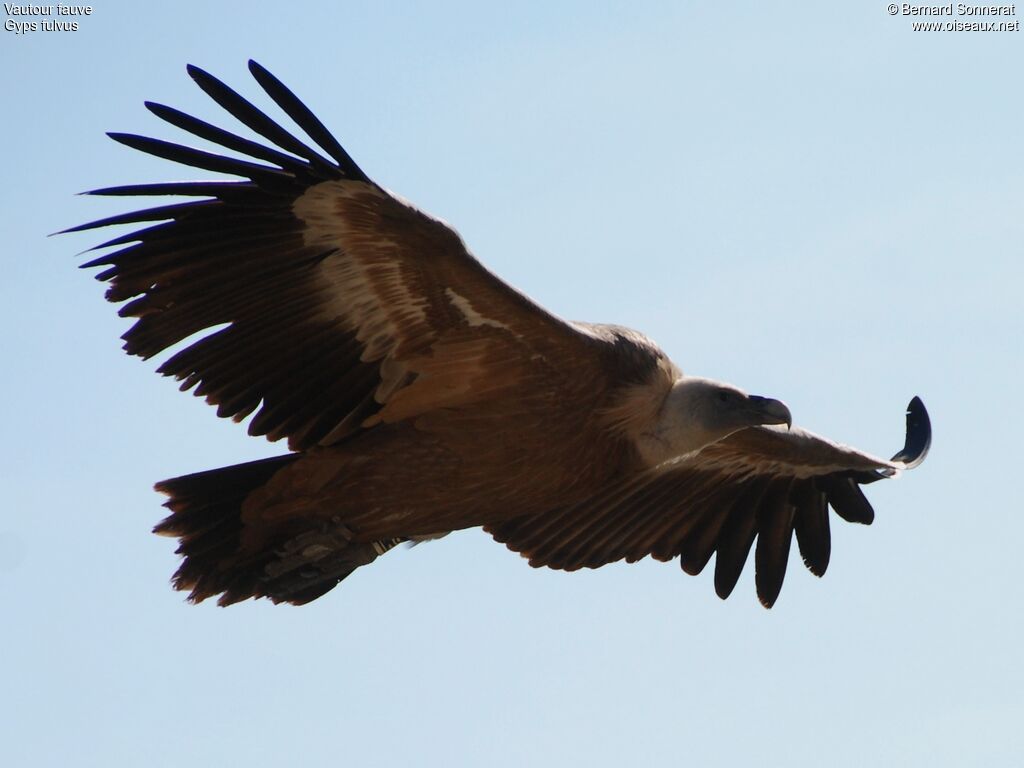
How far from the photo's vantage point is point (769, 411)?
31.3 ft

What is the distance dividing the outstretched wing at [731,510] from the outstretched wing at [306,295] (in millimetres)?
1923

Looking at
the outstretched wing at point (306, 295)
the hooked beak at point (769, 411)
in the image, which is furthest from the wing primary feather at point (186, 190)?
the hooked beak at point (769, 411)

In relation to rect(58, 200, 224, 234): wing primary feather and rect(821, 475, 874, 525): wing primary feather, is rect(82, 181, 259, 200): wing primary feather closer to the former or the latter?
rect(58, 200, 224, 234): wing primary feather

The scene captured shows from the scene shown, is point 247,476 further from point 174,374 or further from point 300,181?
point 300,181

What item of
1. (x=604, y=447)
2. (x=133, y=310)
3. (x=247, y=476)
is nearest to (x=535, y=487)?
(x=604, y=447)

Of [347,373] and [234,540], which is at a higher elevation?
[347,373]

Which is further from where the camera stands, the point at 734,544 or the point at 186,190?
the point at 734,544

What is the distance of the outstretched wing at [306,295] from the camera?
825cm

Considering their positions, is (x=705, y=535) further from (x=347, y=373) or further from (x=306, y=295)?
(x=306, y=295)

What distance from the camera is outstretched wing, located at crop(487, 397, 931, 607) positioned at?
35.0ft

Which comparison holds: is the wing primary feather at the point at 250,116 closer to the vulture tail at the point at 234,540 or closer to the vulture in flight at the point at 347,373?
the vulture in flight at the point at 347,373

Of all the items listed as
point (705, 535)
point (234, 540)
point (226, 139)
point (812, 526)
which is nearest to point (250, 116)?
point (226, 139)

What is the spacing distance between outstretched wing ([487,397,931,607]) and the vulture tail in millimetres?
1566

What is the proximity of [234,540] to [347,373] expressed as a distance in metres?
1.04
